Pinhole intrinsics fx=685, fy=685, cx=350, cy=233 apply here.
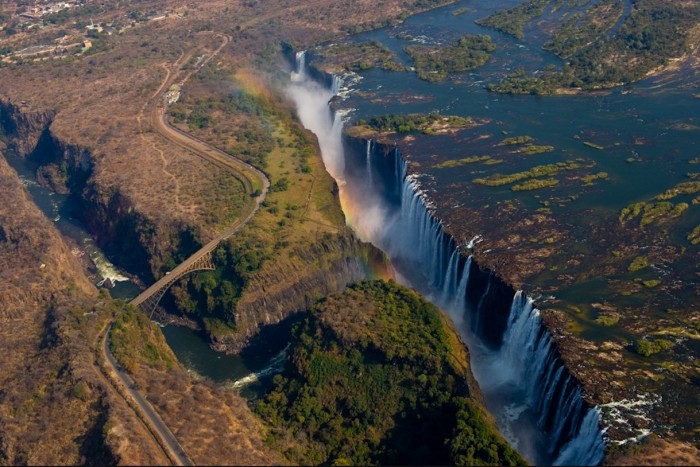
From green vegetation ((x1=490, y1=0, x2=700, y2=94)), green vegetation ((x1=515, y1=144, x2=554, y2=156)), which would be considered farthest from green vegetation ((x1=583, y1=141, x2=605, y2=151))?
green vegetation ((x1=490, y1=0, x2=700, y2=94))

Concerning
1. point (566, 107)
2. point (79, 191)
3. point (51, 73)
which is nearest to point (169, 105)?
point (79, 191)

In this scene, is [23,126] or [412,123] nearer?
[412,123]

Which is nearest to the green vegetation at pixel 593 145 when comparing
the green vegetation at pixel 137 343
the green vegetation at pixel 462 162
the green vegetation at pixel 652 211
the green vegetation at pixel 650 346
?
the green vegetation at pixel 462 162

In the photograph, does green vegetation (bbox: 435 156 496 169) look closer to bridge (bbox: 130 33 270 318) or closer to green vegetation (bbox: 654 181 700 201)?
green vegetation (bbox: 654 181 700 201)

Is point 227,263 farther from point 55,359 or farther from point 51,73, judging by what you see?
point 51,73

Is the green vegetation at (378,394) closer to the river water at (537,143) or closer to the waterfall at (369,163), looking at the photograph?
the river water at (537,143)

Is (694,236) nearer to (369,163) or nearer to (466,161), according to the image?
(466,161)

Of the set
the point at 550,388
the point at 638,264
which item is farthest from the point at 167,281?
the point at 638,264
